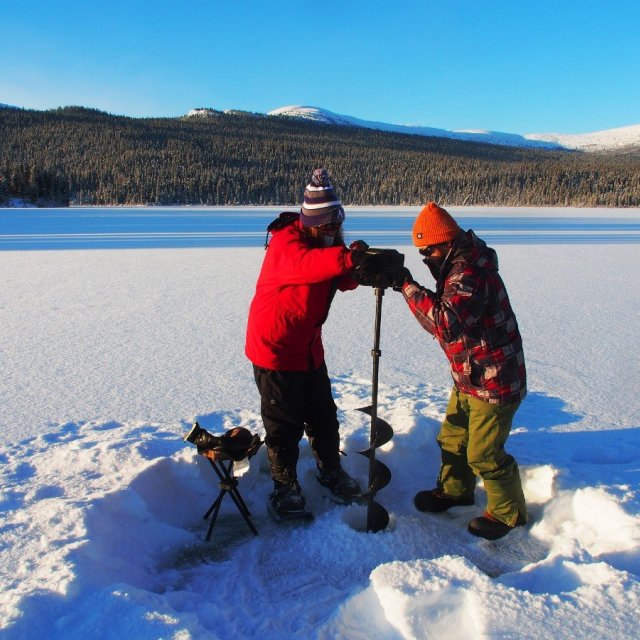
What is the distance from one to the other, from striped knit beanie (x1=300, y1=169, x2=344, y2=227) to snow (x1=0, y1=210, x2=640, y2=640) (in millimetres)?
1339

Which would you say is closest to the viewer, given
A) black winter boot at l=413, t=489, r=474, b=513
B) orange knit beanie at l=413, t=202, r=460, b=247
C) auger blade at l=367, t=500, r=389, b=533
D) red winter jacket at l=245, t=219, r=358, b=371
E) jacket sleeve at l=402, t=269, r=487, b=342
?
jacket sleeve at l=402, t=269, r=487, b=342

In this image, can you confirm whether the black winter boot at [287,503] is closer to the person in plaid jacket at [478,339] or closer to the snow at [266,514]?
the snow at [266,514]

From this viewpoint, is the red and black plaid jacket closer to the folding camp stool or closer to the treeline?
the folding camp stool

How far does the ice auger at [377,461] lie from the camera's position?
2.59 metres

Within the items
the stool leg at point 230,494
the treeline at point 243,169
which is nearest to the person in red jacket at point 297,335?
the stool leg at point 230,494

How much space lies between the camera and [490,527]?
2.51m

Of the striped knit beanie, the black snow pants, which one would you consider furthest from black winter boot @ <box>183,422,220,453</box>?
the striped knit beanie

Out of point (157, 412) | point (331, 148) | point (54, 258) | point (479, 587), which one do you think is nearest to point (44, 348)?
point (157, 412)

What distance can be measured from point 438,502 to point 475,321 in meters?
1.04

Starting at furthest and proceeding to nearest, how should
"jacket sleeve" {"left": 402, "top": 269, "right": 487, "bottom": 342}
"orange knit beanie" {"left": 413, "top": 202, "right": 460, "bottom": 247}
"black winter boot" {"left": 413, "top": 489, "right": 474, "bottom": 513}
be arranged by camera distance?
1. "black winter boot" {"left": 413, "top": 489, "right": 474, "bottom": 513}
2. "orange knit beanie" {"left": 413, "top": 202, "right": 460, "bottom": 247}
3. "jacket sleeve" {"left": 402, "top": 269, "right": 487, "bottom": 342}

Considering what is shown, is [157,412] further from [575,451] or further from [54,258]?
[54,258]

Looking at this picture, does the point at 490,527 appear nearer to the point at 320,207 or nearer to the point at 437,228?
the point at 437,228

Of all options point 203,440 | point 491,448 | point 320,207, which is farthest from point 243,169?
point 491,448

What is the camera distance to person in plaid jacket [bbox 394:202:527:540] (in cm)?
221
